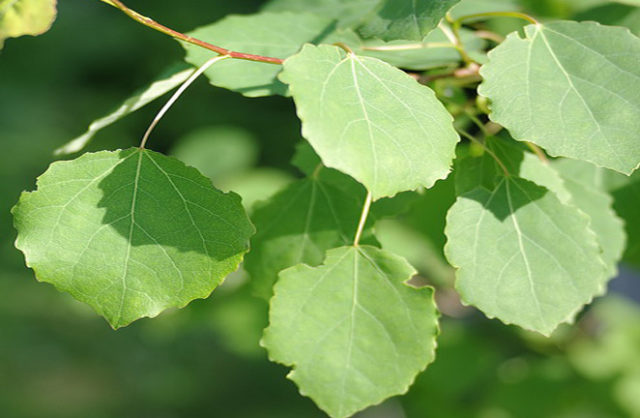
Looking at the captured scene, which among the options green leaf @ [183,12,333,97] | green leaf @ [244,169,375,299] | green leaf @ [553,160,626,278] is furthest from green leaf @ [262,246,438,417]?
green leaf @ [553,160,626,278]

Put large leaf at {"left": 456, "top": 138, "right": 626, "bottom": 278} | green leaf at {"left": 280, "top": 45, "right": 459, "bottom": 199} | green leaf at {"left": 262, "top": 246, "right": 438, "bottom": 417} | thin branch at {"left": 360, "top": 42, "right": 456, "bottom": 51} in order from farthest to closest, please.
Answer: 1. thin branch at {"left": 360, "top": 42, "right": 456, "bottom": 51}
2. large leaf at {"left": 456, "top": 138, "right": 626, "bottom": 278}
3. green leaf at {"left": 262, "top": 246, "right": 438, "bottom": 417}
4. green leaf at {"left": 280, "top": 45, "right": 459, "bottom": 199}

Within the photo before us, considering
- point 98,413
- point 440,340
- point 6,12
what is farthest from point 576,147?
point 98,413

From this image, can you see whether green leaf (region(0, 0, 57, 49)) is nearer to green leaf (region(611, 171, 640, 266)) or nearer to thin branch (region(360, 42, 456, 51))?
thin branch (region(360, 42, 456, 51))

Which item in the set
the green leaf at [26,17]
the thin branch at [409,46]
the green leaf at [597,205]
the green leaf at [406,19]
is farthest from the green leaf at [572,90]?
the green leaf at [26,17]

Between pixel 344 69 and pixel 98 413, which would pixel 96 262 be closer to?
pixel 344 69

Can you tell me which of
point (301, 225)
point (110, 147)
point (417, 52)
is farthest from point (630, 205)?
point (110, 147)

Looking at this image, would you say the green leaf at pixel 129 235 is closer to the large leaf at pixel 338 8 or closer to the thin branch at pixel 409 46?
the thin branch at pixel 409 46

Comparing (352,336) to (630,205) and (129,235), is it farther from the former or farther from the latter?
(630,205)
